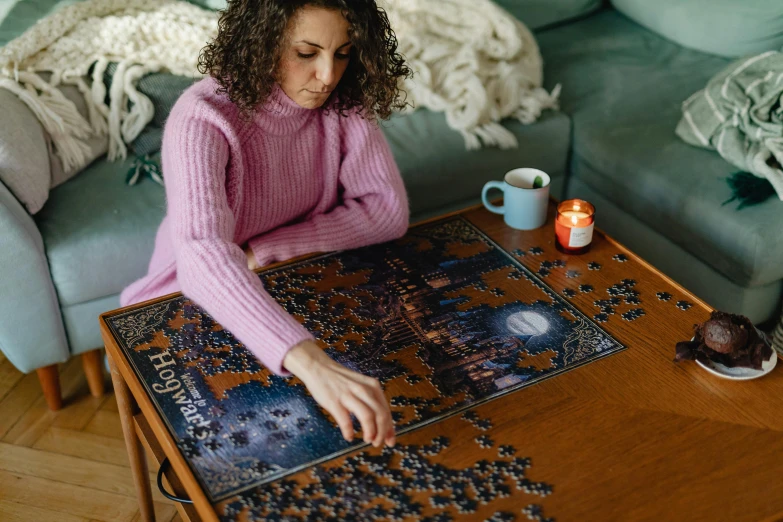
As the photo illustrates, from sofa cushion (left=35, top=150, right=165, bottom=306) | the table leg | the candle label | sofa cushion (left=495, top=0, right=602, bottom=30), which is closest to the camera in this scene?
the table leg

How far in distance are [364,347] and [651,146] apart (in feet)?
4.06

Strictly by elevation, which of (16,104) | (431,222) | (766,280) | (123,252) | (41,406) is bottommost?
(41,406)

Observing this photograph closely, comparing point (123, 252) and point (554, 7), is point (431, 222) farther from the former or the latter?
point (554, 7)

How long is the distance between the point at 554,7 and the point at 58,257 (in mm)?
1845

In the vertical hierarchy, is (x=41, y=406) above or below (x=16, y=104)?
below

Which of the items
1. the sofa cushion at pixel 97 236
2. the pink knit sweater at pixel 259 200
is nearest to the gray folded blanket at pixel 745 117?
the pink knit sweater at pixel 259 200

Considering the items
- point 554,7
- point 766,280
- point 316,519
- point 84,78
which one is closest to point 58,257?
point 84,78

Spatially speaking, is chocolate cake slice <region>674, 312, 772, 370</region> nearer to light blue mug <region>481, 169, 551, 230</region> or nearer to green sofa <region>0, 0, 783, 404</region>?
light blue mug <region>481, 169, 551, 230</region>

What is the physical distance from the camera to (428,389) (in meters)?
1.25

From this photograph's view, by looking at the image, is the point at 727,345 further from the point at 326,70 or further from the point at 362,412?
the point at 326,70

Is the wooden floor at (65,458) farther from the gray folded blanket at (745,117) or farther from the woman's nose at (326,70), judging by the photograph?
the gray folded blanket at (745,117)

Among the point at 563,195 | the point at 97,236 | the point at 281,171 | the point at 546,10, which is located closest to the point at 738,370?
the point at 281,171

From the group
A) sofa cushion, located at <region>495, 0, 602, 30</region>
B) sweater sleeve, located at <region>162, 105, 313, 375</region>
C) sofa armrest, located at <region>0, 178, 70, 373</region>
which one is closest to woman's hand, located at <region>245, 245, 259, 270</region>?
sweater sleeve, located at <region>162, 105, 313, 375</region>

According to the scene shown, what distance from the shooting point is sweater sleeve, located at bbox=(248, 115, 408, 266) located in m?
1.59
